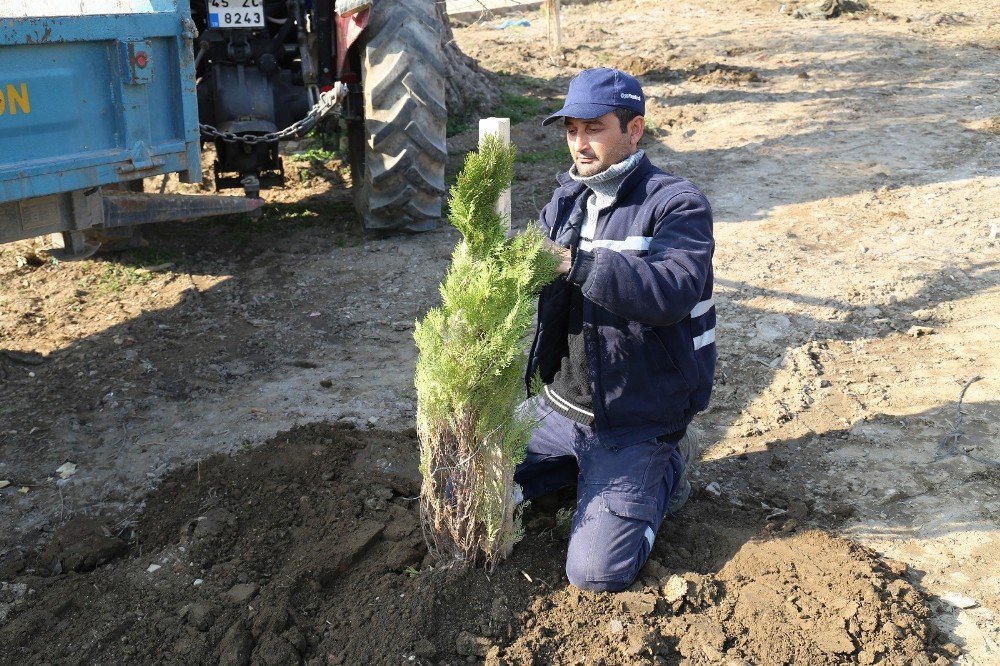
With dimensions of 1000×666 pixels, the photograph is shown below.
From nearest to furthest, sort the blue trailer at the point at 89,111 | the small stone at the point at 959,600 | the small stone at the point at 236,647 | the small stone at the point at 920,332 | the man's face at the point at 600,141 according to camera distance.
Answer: the small stone at the point at 236,647 → the small stone at the point at 959,600 → the man's face at the point at 600,141 → the blue trailer at the point at 89,111 → the small stone at the point at 920,332

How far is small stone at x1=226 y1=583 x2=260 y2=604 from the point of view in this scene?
3356 mm

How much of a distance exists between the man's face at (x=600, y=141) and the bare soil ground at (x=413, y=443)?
56.9 inches

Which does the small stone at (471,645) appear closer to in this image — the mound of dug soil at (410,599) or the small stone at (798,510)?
the mound of dug soil at (410,599)

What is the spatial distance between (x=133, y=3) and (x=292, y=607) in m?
3.90

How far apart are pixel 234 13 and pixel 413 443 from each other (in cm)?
367

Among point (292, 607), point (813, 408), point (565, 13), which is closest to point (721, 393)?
point (813, 408)

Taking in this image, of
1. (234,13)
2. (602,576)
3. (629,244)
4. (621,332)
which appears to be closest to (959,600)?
(602,576)

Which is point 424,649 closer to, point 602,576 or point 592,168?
point 602,576

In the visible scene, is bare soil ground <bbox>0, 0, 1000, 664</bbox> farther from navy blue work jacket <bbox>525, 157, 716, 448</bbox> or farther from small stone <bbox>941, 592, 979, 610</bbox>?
navy blue work jacket <bbox>525, 157, 716, 448</bbox>

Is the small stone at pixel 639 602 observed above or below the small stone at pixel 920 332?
below

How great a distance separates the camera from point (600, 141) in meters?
3.48

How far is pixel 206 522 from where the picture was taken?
3.78 m

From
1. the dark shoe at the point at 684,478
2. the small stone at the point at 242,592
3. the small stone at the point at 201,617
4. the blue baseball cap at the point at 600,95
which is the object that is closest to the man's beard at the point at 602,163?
the blue baseball cap at the point at 600,95

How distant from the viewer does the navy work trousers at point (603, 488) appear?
11.1 feet
